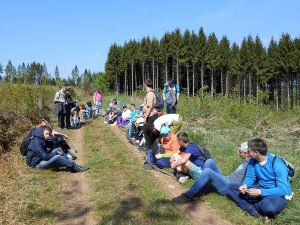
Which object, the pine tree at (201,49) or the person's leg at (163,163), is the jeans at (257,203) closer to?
the person's leg at (163,163)

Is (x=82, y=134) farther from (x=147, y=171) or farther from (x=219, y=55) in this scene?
(x=219, y=55)

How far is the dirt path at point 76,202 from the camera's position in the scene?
241 inches

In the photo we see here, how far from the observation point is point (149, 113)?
35.4ft

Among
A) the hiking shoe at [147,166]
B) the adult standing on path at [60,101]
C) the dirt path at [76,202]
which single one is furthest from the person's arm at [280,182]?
the adult standing on path at [60,101]

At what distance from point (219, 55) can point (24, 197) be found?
64.8 meters

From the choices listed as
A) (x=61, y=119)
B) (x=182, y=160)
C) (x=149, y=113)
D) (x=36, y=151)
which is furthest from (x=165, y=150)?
(x=61, y=119)

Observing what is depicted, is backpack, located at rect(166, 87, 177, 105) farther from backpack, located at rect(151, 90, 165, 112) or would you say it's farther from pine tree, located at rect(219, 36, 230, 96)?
pine tree, located at rect(219, 36, 230, 96)

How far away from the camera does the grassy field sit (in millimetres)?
6311

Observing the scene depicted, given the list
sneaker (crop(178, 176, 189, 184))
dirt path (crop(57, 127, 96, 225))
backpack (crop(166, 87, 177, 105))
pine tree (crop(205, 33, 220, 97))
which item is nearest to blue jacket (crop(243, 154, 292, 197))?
sneaker (crop(178, 176, 189, 184))

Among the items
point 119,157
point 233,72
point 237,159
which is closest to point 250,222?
point 237,159

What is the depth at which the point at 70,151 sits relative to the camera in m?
11.1

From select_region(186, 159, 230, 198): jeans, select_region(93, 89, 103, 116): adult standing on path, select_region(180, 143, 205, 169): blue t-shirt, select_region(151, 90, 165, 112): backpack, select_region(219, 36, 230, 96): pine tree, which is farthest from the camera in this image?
select_region(219, 36, 230, 96): pine tree

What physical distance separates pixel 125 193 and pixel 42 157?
295 centimetres

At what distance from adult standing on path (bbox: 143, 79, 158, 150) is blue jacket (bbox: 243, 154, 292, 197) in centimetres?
474
